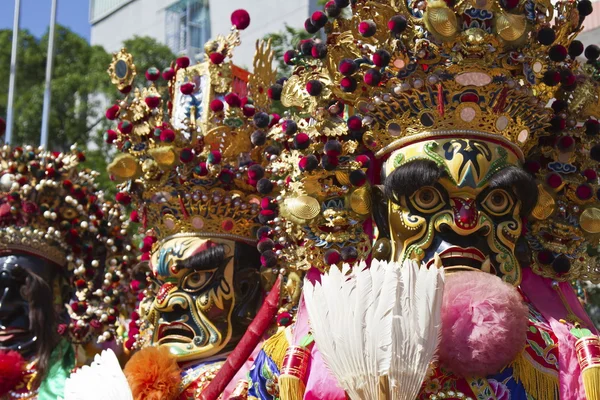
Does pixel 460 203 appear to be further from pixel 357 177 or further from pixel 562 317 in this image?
pixel 562 317

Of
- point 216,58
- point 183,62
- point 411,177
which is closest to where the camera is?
point 411,177

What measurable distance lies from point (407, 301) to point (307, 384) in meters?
0.63

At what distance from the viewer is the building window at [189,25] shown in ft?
65.4

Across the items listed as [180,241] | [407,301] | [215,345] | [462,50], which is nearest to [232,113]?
[180,241]

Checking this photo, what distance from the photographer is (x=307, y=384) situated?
162 inches

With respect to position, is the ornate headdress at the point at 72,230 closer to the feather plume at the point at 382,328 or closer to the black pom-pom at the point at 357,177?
the black pom-pom at the point at 357,177

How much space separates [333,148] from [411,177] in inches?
14.8

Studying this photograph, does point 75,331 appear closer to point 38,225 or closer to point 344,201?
point 38,225

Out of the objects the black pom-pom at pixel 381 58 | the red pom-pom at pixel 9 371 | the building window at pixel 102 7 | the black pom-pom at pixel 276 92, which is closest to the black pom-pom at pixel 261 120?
the black pom-pom at pixel 276 92

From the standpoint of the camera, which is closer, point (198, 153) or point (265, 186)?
point (265, 186)

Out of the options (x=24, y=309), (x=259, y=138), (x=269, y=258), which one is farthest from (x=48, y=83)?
(x=269, y=258)

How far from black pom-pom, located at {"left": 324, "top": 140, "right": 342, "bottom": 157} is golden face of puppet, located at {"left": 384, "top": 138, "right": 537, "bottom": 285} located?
248mm

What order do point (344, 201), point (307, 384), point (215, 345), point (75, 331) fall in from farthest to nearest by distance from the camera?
point (75, 331) → point (215, 345) → point (344, 201) → point (307, 384)

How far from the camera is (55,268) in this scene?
7117mm
